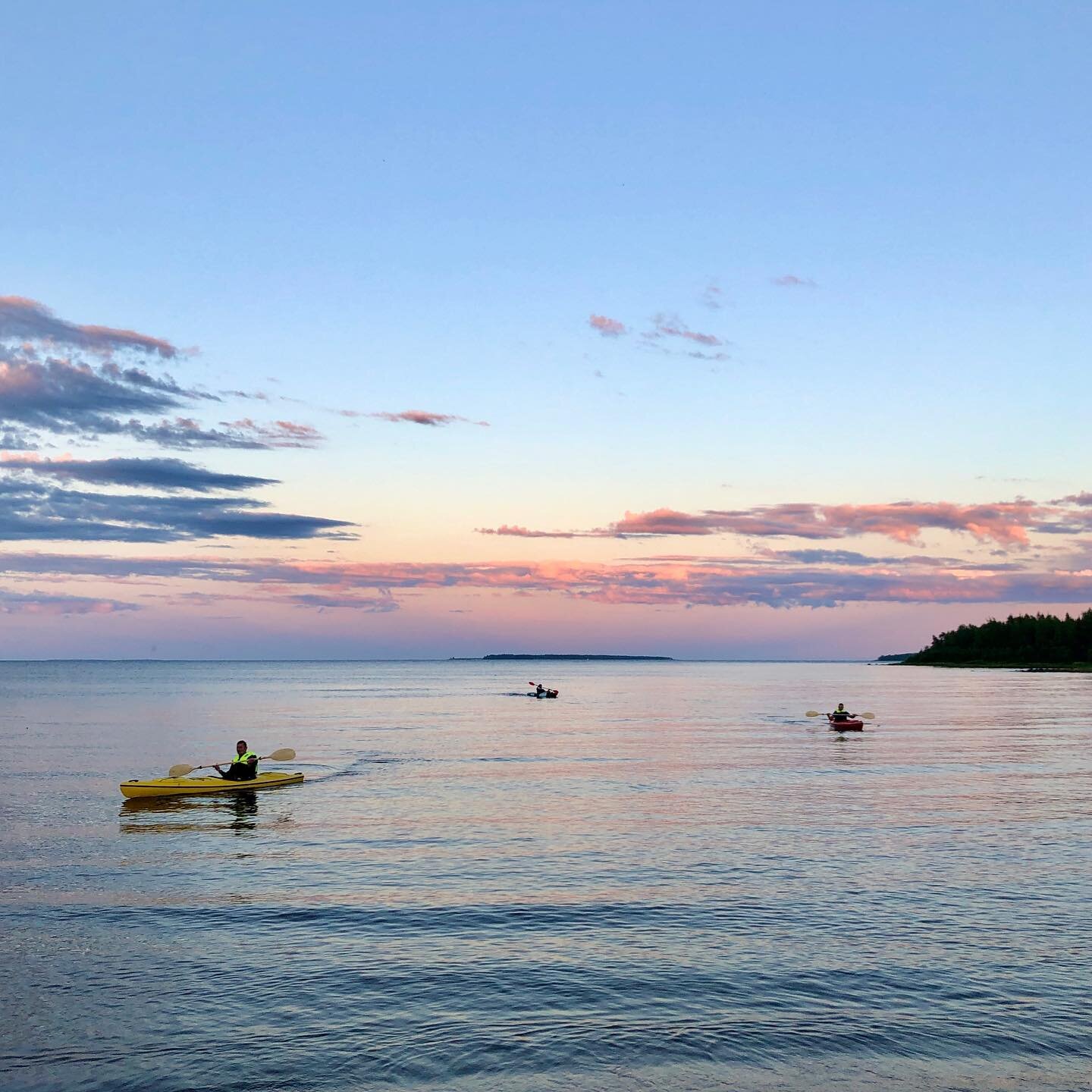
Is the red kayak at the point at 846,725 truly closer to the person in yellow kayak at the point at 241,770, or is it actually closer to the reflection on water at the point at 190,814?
the person in yellow kayak at the point at 241,770

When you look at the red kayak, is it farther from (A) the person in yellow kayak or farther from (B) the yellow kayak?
(A) the person in yellow kayak

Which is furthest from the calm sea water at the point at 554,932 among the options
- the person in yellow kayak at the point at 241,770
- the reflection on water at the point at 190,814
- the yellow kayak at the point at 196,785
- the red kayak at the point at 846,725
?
the red kayak at the point at 846,725

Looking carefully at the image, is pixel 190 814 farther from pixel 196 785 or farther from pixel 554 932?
pixel 554 932

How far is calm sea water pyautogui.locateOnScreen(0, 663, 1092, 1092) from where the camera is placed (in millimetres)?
16906

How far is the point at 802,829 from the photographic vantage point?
37.9 metres

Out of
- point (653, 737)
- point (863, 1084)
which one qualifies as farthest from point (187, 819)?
point (653, 737)

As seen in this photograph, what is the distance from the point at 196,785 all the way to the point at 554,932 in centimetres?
3100

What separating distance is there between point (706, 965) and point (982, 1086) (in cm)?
→ 677

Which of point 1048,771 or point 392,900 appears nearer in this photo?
point 392,900

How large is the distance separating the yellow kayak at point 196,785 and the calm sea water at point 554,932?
3.61 ft

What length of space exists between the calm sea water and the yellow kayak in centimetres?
110

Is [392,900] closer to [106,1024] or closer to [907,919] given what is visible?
[106,1024]

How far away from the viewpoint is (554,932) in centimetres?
2420

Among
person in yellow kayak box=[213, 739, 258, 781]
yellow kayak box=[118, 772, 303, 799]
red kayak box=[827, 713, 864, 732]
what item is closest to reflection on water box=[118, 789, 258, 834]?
yellow kayak box=[118, 772, 303, 799]
